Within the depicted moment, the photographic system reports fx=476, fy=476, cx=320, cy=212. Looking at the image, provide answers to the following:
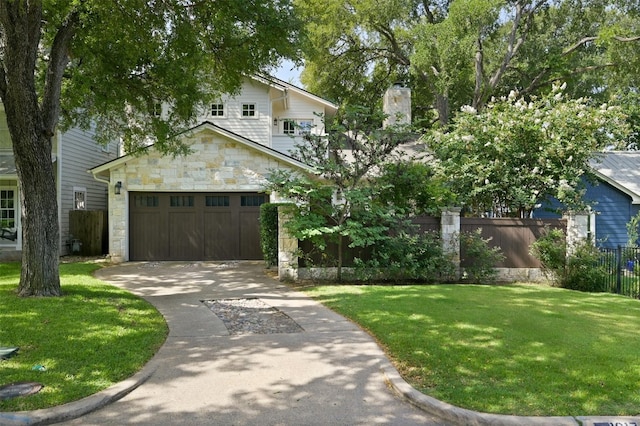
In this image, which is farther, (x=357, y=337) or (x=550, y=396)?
Answer: (x=357, y=337)

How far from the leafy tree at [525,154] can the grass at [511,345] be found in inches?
149

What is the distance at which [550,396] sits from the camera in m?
4.39

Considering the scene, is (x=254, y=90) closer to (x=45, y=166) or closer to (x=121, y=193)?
(x=121, y=193)

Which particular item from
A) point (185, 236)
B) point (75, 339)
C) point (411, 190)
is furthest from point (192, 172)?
point (75, 339)

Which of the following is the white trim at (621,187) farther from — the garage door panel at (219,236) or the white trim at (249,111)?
the garage door panel at (219,236)

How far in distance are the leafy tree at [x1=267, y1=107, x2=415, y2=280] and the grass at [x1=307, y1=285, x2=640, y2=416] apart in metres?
1.66

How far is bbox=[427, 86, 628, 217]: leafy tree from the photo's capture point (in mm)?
12883

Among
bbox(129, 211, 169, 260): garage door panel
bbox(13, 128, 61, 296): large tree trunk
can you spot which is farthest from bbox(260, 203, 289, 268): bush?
bbox(13, 128, 61, 296): large tree trunk

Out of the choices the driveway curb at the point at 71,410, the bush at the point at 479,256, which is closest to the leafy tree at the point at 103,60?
the driveway curb at the point at 71,410

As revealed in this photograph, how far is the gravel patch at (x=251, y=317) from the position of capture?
23.6 ft

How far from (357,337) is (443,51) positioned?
15238mm

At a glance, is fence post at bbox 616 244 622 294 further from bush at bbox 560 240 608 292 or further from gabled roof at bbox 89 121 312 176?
gabled roof at bbox 89 121 312 176

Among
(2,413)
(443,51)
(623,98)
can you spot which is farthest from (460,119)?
(623,98)

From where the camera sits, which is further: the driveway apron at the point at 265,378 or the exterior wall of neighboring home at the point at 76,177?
the exterior wall of neighboring home at the point at 76,177
